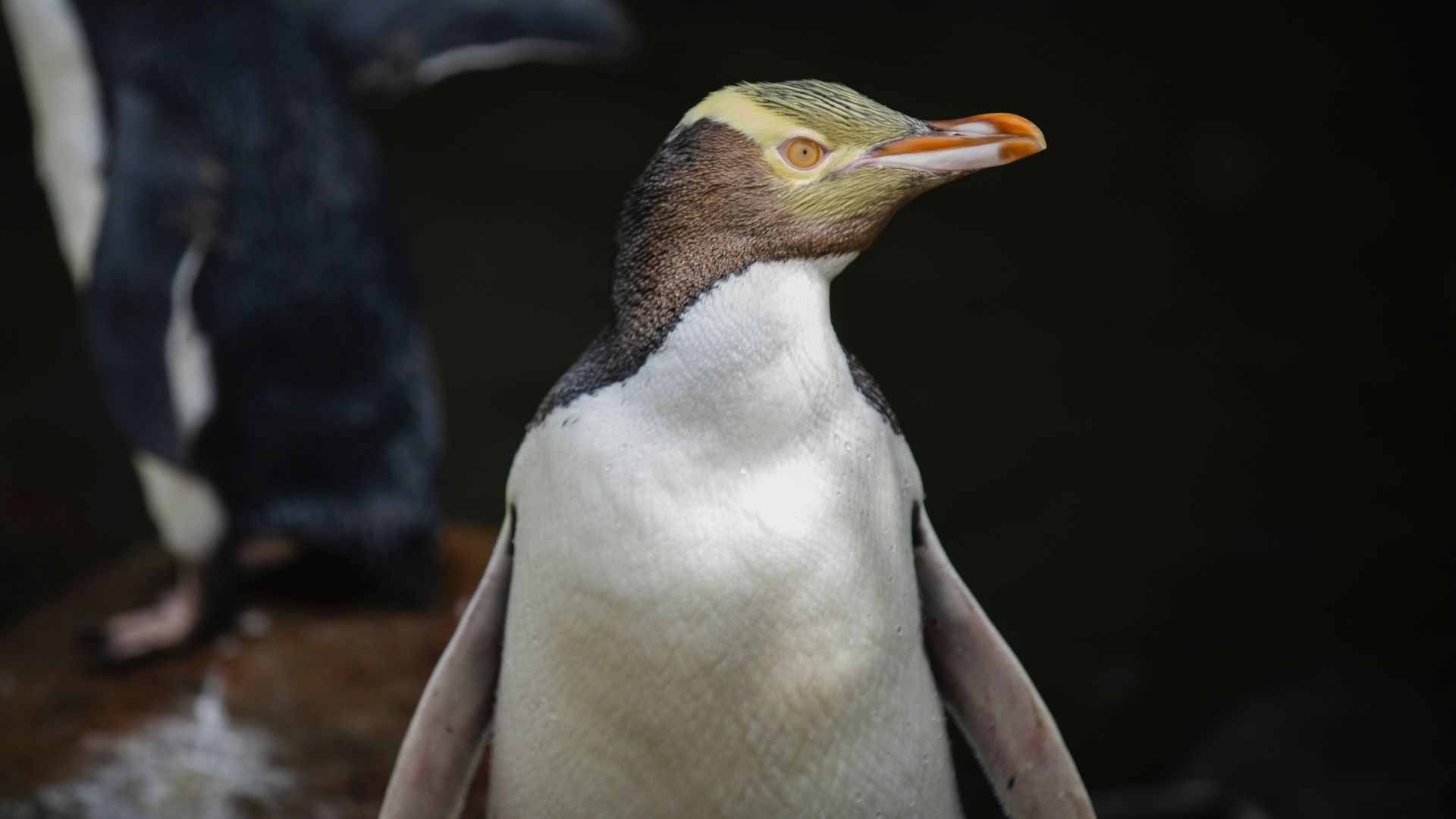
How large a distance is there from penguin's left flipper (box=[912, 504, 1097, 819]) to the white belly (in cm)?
4

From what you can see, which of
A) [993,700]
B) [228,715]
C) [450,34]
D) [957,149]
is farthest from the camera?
[450,34]

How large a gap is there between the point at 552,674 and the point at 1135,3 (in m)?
3.72

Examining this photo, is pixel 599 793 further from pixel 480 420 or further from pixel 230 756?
pixel 480 420

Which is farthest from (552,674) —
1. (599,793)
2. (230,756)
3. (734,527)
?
(230,756)

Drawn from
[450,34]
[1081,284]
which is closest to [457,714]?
[450,34]

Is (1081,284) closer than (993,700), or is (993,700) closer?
(993,700)

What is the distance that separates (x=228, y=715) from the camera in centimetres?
228

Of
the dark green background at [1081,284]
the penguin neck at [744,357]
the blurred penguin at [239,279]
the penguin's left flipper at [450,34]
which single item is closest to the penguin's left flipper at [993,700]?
the penguin neck at [744,357]

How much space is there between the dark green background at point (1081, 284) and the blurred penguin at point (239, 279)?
146 cm

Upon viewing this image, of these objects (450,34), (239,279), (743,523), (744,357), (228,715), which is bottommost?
(228,715)

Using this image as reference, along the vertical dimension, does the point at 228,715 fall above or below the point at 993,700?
below

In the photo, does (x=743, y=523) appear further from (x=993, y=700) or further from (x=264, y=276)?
(x=264, y=276)

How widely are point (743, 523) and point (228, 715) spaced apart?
1.42 metres

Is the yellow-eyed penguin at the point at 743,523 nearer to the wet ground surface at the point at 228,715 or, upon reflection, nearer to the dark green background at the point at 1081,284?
the wet ground surface at the point at 228,715
